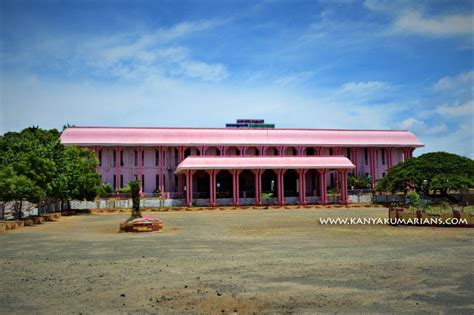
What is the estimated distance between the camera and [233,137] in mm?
53375

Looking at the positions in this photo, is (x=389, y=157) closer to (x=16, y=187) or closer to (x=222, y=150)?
(x=222, y=150)

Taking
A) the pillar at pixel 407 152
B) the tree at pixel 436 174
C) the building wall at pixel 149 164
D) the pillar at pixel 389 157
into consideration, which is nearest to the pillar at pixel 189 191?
the building wall at pixel 149 164

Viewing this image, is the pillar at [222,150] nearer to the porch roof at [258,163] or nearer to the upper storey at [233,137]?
the upper storey at [233,137]

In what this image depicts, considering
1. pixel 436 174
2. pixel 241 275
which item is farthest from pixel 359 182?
pixel 241 275

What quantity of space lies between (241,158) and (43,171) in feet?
72.1

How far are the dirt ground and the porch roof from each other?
2720 cm

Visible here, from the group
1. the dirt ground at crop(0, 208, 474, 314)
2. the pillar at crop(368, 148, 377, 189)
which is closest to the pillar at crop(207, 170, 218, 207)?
the pillar at crop(368, 148, 377, 189)

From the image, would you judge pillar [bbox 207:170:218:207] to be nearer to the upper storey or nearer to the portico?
the portico

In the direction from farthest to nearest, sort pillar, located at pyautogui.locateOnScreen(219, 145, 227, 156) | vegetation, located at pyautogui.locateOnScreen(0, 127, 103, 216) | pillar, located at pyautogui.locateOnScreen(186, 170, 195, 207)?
pillar, located at pyautogui.locateOnScreen(219, 145, 227, 156)
pillar, located at pyautogui.locateOnScreen(186, 170, 195, 207)
vegetation, located at pyautogui.locateOnScreen(0, 127, 103, 216)

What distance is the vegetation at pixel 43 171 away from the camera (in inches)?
1057

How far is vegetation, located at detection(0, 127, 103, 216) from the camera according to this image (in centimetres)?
2684

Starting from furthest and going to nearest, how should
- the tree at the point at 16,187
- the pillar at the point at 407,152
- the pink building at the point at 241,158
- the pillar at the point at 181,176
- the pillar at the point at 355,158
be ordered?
the pillar at the point at 407,152 < the pillar at the point at 355,158 < the pillar at the point at 181,176 < the pink building at the point at 241,158 < the tree at the point at 16,187

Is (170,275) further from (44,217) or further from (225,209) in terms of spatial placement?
(225,209)

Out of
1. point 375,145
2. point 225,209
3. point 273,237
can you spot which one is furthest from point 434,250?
point 375,145
